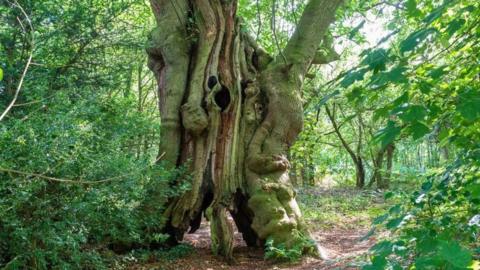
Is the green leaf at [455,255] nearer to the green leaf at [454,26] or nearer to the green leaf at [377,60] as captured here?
the green leaf at [377,60]

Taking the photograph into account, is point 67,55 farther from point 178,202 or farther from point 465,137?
point 465,137

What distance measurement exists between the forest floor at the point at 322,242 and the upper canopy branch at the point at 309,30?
282 cm

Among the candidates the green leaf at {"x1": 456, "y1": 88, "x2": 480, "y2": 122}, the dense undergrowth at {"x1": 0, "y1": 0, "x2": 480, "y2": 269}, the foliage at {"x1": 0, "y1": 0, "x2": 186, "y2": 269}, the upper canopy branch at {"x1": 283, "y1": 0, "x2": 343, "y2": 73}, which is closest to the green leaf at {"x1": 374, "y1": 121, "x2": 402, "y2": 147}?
the dense undergrowth at {"x1": 0, "y1": 0, "x2": 480, "y2": 269}

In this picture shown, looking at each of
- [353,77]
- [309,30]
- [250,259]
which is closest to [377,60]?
[353,77]

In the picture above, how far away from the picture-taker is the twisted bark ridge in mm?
5574

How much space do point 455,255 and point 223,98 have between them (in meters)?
4.97

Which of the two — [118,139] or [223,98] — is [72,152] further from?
[223,98]

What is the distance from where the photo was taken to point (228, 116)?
5930 mm

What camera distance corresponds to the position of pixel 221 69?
614 cm

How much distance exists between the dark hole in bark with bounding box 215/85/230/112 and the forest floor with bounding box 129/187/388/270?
2006 mm

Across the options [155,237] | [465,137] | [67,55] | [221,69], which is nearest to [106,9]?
[67,55]

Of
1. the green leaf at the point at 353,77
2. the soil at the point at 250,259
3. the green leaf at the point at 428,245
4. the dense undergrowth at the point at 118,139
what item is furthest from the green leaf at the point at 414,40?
the soil at the point at 250,259

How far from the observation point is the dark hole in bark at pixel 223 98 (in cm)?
599

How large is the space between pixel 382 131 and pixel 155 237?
377 cm
